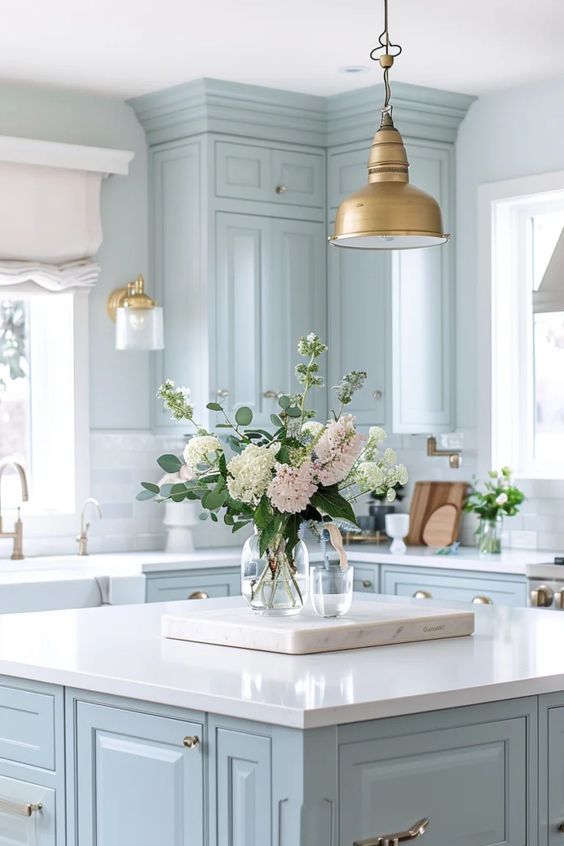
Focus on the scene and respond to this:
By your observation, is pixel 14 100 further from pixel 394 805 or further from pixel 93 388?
pixel 394 805

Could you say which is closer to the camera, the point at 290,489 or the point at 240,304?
the point at 290,489

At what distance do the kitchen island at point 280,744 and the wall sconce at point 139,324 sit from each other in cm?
269

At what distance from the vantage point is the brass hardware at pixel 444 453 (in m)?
5.76

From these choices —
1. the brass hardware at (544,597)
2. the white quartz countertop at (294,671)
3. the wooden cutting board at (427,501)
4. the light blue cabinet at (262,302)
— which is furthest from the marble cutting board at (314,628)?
the wooden cutting board at (427,501)

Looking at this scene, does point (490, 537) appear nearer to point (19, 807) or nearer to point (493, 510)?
point (493, 510)

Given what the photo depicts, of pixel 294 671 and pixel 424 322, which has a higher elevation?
pixel 424 322

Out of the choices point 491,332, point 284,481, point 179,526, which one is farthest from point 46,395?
point 284,481

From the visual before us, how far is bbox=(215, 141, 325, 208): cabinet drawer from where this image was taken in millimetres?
5539

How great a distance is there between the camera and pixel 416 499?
5816 mm

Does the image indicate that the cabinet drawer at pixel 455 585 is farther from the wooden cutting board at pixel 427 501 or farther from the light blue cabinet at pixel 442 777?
the light blue cabinet at pixel 442 777

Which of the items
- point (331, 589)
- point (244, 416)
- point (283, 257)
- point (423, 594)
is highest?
point (283, 257)

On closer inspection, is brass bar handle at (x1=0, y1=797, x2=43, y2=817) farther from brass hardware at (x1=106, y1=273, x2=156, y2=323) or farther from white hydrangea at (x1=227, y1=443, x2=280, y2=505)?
brass hardware at (x1=106, y1=273, x2=156, y2=323)

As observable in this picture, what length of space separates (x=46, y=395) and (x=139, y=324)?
51 cm

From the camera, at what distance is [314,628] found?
9.22 ft
